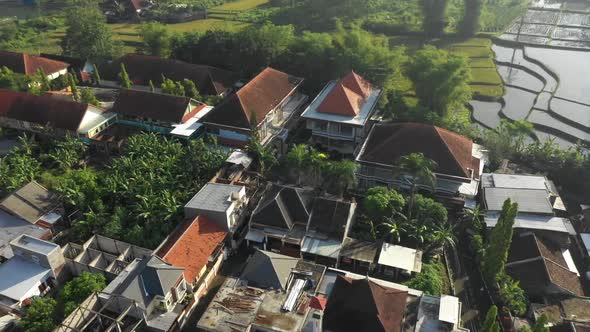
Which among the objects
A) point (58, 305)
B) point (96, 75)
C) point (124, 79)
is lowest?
point (58, 305)

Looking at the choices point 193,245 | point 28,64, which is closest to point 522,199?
point 193,245

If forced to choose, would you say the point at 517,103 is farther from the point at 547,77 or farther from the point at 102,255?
the point at 102,255

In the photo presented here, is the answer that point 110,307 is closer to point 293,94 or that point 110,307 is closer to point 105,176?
point 105,176

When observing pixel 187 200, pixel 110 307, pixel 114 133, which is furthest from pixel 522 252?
pixel 114 133

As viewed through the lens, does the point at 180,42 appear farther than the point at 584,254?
Yes

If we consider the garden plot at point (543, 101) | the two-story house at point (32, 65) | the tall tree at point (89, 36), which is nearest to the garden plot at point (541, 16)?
the garden plot at point (543, 101)

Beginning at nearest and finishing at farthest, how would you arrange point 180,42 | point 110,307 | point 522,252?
point 110,307, point 522,252, point 180,42
